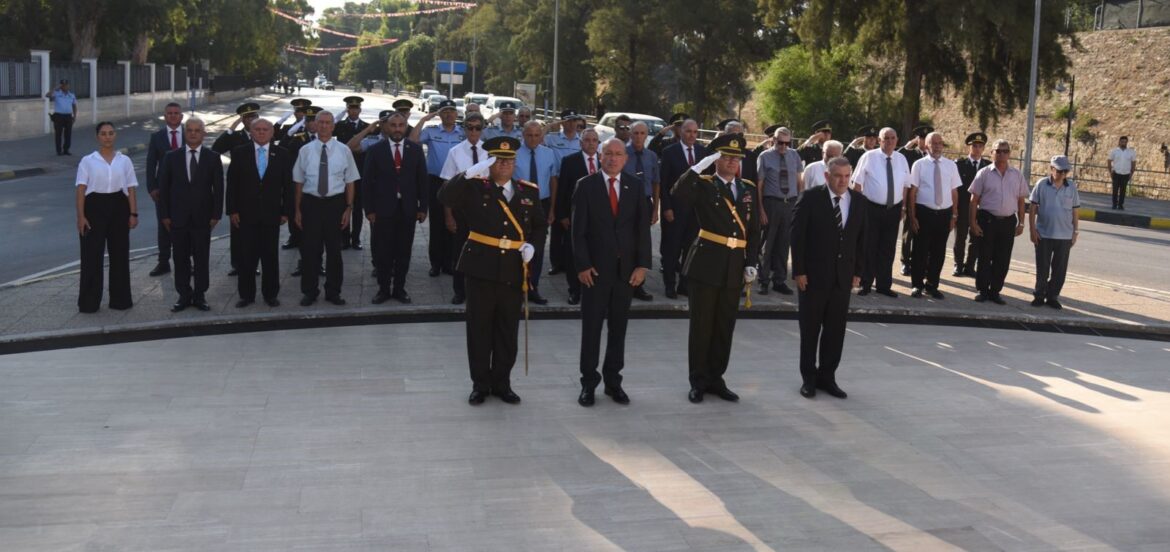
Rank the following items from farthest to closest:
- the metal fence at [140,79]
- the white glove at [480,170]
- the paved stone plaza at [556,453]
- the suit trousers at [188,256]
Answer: the metal fence at [140,79] → the suit trousers at [188,256] → the white glove at [480,170] → the paved stone plaza at [556,453]

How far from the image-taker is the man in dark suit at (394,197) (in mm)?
11719

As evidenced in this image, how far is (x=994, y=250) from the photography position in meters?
13.0

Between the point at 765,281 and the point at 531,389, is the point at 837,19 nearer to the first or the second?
the point at 765,281

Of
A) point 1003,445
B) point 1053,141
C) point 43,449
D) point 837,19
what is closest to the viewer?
point 43,449

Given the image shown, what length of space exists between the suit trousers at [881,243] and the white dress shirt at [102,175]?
7565 millimetres

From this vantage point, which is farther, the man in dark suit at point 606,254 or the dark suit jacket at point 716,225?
the dark suit jacket at point 716,225

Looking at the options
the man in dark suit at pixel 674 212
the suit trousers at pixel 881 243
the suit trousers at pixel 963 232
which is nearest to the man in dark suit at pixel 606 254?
the man in dark suit at pixel 674 212

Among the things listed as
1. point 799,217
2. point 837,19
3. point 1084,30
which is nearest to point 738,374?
point 799,217

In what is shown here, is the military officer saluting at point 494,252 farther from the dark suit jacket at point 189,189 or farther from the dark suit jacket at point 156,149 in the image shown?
the dark suit jacket at point 156,149

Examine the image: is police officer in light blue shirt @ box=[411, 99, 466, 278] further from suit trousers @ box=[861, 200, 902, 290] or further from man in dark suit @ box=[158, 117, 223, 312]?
suit trousers @ box=[861, 200, 902, 290]

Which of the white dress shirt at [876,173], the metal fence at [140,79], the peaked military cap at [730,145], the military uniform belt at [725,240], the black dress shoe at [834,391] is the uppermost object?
the metal fence at [140,79]

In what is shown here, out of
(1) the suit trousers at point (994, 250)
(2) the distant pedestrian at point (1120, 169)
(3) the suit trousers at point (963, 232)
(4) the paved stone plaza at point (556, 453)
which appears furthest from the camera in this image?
(2) the distant pedestrian at point (1120, 169)

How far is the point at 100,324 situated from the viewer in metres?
10.4

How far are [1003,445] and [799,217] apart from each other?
226 cm
